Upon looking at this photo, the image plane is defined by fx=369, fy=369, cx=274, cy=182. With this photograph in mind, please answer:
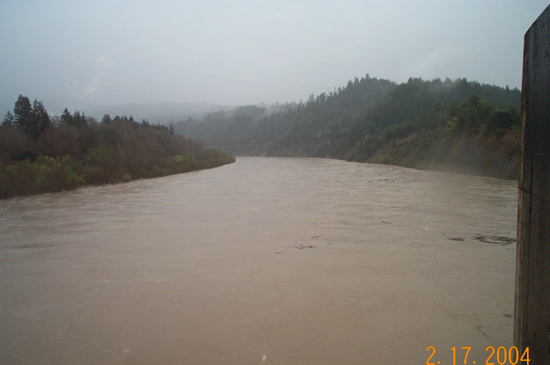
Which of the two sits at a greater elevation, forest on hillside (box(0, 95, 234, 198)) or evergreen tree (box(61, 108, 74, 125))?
evergreen tree (box(61, 108, 74, 125))

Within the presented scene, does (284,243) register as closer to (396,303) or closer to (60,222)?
(396,303)

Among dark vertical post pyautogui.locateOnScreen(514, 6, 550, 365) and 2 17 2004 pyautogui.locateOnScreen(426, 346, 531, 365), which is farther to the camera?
2 17 2004 pyautogui.locateOnScreen(426, 346, 531, 365)

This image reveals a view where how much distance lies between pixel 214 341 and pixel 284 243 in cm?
417

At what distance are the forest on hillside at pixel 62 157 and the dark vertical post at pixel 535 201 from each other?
20.4 meters

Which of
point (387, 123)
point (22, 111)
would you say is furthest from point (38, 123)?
point (387, 123)

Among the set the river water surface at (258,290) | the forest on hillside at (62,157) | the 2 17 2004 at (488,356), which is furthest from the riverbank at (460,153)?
the forest on hillside at (62,157)

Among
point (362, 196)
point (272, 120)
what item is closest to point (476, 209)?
point (362, 196)

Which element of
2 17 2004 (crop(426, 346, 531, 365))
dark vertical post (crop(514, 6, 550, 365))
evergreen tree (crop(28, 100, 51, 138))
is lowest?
2 17 2004 (crop(426, 346, 531, 365))

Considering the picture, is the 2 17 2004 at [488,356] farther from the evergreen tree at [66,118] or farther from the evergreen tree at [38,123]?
the evergreen tree at [66,118]

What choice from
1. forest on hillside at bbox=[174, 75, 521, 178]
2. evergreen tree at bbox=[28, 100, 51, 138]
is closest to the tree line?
forest on hillside at bbox=[174, 75, 521, 178]

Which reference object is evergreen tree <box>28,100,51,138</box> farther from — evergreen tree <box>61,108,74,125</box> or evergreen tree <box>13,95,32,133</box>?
evergreen tree <box>61,108,74,125</box>

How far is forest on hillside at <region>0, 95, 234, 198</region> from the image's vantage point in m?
19.3

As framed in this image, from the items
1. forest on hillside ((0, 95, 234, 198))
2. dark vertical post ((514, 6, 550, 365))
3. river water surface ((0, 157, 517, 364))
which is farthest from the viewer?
forest on hillside ((0, 95, 234, 198))

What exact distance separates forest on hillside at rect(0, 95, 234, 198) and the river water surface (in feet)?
32.9
